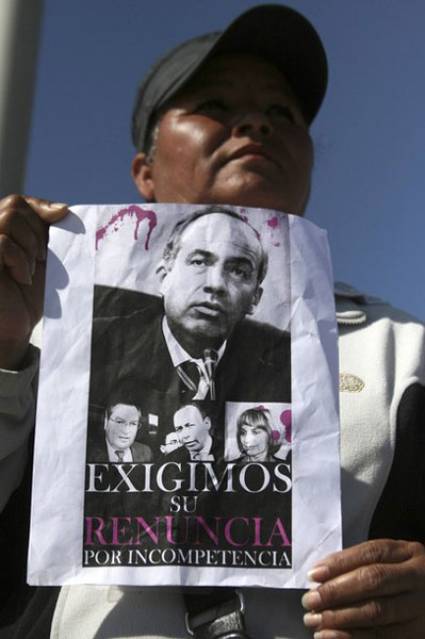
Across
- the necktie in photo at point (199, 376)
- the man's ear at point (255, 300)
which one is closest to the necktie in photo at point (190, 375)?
the necktie in photo at point (199, 376)

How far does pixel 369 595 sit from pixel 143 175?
45.4 inches

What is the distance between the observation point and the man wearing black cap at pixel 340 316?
4.10 ft

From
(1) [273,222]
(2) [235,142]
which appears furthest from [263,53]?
(1) [273,222]

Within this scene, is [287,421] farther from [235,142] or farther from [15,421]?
[235,142]

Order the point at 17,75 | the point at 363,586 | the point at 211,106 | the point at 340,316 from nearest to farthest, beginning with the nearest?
the point at 363,586 < the point at 340,316 < the point at 211,106 < the point at 17,75

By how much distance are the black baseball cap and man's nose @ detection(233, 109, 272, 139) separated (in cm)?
15

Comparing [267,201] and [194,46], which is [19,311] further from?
[194,46]

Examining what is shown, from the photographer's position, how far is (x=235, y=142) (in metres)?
1.83

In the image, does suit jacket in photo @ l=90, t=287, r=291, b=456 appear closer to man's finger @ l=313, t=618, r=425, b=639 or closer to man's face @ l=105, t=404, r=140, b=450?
man's face @ l=105, t=404, r=140, b=450

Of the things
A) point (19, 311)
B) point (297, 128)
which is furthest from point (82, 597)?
point (297, 128)

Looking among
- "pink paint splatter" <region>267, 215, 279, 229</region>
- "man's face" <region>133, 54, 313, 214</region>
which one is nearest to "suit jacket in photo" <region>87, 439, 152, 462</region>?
"pink paint splatter" <region>267, 215, 279, 229</region>

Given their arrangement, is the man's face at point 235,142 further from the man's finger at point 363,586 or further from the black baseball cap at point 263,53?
the man's finger at point 363,586

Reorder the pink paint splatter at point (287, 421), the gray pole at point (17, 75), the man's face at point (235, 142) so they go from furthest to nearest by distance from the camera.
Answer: the gray pole at point (17, 75) < the man's face at point (235, 142) < the pink paint splatter at point (287, 421)

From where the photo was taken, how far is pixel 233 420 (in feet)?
4.33
